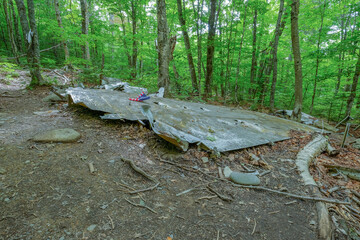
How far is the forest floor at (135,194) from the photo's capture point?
1469 millimetres

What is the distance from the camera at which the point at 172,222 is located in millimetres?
1625

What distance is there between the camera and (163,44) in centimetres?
555

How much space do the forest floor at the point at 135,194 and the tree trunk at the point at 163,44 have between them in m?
3.26

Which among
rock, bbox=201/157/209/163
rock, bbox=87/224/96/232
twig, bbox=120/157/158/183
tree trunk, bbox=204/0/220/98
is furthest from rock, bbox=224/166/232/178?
tree trunk, bbox=204/0/220/98

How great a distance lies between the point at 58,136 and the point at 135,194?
172cm

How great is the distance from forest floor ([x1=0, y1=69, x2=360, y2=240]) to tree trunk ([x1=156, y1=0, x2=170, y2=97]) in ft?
10.7

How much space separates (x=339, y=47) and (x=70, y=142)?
8.97 metres

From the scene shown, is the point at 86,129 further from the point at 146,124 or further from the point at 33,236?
the point at 33,236

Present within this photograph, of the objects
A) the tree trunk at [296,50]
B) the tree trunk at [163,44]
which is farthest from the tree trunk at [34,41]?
the tree trunk at [296,50]

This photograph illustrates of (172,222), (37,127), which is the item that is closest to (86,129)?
(37,127)

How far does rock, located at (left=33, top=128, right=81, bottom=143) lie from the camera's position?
2.55m

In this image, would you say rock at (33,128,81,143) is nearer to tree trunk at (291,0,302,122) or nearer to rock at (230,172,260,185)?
rock at (230,172,260,185)

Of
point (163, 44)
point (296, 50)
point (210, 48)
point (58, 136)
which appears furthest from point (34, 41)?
point (296, 50)

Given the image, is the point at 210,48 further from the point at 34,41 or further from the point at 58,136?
the point at 58,136
